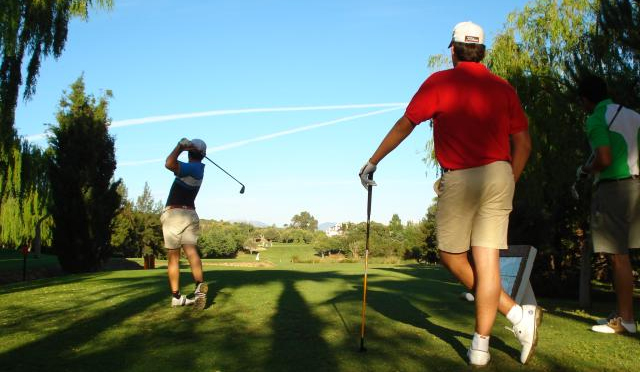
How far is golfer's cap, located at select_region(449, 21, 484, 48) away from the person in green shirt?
1.68m

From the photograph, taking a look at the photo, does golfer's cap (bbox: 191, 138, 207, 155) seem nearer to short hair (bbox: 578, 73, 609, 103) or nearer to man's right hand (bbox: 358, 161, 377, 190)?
man's right hand (bbox: 358, 161, 377, 190)

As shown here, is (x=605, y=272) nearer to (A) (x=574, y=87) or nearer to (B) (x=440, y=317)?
(A) (x=574, y=87)

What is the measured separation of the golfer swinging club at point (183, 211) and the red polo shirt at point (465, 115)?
3.58 meters

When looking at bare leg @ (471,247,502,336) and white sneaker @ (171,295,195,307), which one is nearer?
bare leg @ (471,247,502,336)

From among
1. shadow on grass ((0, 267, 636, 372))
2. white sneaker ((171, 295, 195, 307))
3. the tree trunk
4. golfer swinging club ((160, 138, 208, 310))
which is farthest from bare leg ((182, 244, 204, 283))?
the tree trunk

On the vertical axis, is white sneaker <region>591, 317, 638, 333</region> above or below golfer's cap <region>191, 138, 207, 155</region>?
below

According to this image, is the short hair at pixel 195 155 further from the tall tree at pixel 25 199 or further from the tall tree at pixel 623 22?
the tall tree at pixel 25 199

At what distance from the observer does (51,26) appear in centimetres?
1552

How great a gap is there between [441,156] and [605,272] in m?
11.2

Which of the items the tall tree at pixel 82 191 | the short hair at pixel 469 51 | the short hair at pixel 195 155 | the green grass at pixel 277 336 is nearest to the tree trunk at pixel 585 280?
the green grass at pixel 277 336

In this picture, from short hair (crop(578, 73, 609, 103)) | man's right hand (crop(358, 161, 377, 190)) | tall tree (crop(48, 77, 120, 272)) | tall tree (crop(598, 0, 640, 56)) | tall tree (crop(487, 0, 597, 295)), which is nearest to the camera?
man's right hand (crop(358, 161, 377, 190))

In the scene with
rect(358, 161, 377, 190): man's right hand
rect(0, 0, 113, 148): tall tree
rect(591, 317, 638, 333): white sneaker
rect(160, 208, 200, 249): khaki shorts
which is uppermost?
rect(0, 0, 113, 148): tall tree

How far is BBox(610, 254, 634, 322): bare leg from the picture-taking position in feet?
15.0

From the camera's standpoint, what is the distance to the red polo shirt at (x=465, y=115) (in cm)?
359
